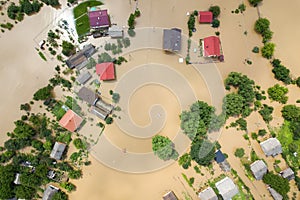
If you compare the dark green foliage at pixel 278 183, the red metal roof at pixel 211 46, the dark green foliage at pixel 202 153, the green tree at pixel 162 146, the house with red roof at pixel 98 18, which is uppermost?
the house with red roof at pixel 98 18

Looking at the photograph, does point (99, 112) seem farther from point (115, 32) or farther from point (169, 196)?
point (169, 196)

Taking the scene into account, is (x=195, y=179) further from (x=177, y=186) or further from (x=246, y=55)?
(x=246, y=55)

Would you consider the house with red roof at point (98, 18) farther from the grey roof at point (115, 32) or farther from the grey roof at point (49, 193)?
the grey roof at point (49, 193)

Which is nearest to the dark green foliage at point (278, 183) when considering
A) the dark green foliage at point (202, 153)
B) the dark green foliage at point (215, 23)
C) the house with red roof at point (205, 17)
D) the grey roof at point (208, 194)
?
the grey roof at point (208, 194)

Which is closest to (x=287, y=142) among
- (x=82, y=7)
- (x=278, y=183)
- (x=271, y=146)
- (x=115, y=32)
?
(x=271, y=146)

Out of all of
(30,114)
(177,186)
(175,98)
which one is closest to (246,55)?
(175,98)

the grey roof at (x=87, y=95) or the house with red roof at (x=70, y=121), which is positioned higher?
the grey roof at (x=87, y=95)
